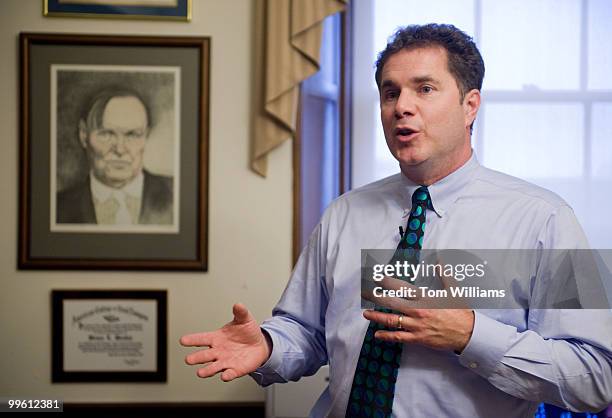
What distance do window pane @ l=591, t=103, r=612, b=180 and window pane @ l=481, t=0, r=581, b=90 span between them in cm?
13

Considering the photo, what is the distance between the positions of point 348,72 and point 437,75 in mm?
1193

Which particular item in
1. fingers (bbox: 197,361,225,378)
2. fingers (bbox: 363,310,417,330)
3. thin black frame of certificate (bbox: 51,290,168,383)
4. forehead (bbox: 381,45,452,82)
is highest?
forehead (bbox: 381,45,452,82)

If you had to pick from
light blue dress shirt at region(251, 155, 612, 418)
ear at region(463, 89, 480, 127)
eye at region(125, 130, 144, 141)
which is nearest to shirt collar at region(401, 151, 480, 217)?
light blue dress shirt at region(251, 155, 612, 418)

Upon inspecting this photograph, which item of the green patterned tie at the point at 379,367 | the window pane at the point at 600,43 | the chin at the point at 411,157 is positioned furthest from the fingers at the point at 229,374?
the window pane at the point at 600,43

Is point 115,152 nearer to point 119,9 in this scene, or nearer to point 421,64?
point 119,9

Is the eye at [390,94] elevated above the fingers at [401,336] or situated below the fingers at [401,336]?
above

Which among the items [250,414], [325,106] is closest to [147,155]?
[325,106]

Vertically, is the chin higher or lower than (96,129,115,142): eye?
lower

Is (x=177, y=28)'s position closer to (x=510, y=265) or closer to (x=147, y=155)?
(x=147, y=155)

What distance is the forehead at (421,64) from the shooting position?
1338 millimetres

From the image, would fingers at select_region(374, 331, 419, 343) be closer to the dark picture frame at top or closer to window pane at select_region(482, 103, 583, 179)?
window pane at select_region(482, 103, 583, 179)

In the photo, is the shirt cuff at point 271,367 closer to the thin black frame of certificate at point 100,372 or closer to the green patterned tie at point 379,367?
the green patterned tie at point 379,367

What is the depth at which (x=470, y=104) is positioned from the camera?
1.40m

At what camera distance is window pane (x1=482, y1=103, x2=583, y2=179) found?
2434 mm
